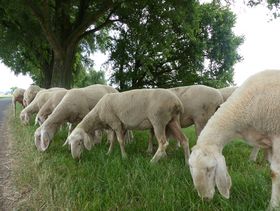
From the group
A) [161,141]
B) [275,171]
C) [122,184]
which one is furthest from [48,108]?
[275,171]

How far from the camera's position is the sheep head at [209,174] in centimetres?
346

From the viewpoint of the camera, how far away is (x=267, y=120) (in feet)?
11.9

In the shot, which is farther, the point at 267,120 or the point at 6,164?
the point at 6,164

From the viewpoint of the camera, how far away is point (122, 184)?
431 centimetres

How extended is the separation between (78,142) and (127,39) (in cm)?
1850

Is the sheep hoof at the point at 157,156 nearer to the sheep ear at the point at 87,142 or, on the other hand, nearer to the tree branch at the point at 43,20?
the sheep ear at the point at 87,142

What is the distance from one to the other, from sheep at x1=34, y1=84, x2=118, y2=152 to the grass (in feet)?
2.00

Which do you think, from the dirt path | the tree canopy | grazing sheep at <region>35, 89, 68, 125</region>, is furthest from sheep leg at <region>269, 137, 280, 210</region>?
the tree canopy

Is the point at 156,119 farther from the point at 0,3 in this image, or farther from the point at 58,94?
the point at 0,3

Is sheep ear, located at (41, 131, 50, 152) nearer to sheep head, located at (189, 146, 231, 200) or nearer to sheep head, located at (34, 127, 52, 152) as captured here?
sheep head, located at (34, 127, 52, 152)

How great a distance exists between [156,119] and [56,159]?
71.9 inches

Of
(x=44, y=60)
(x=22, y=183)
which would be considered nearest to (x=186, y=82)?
(x=44, y=60)

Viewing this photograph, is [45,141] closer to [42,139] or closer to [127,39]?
[42,139]

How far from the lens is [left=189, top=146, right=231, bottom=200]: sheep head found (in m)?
3.46
